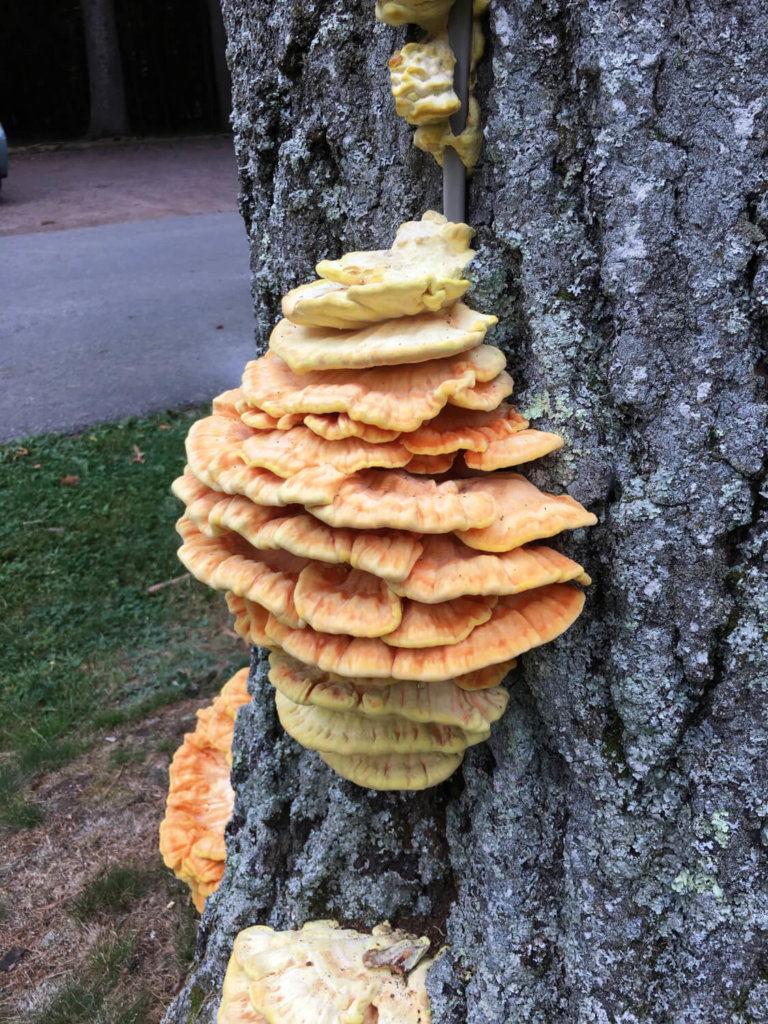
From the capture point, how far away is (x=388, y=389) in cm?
121

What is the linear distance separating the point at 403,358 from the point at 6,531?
4609 mm

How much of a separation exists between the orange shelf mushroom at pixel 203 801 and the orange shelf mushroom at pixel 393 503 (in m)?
1.45

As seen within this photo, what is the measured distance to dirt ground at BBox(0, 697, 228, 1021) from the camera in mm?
2695

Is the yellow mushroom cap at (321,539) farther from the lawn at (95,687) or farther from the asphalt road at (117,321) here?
the asphalt road at (117,321)

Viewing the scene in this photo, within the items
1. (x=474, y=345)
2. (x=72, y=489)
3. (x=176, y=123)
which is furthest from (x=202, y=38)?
(x=474, y=345)

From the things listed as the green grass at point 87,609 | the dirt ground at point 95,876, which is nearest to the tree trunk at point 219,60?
the green grass at point 87,609

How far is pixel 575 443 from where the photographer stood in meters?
1.33

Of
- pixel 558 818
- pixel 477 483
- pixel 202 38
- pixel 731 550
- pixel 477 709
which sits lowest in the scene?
pixel 558 818

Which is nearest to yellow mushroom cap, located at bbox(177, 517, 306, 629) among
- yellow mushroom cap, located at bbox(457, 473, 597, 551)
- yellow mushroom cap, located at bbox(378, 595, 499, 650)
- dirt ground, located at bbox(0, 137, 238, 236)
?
yellow mushroom cap, located at bbox(378, 595, 499, 650)

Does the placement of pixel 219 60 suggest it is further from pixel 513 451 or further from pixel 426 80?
pixel 513 451

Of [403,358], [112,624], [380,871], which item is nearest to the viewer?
[403,358]

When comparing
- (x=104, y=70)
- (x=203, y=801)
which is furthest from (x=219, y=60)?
(x=203, y=801)

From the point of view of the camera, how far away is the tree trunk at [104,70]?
75.7ft

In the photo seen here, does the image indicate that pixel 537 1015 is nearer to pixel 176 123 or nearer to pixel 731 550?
pixel 731 550
